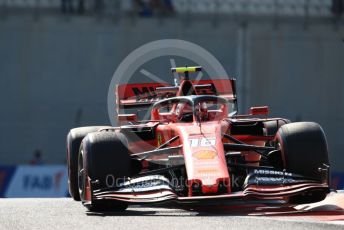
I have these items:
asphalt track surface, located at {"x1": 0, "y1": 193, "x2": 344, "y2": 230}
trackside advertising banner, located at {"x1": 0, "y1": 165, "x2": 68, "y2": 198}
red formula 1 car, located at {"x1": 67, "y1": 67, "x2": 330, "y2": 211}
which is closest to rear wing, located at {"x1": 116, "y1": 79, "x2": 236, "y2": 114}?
red formula 1 car, located at {"x1": 67, "y1": 67, "x2": 330, "y2": 211}

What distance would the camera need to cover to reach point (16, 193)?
23297 millimetres

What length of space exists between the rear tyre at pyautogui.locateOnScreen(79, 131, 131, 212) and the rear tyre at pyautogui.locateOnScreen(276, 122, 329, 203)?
1.81 m

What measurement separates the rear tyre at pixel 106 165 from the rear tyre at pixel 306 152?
1807 mm

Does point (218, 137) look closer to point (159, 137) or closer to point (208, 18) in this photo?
point (159, 137)

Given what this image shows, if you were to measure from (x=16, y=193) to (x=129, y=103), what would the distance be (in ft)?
33.5

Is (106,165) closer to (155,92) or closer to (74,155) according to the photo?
(74,155)

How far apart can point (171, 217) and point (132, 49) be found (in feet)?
68.0

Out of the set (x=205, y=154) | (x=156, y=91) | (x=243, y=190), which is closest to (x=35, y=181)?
(x=156, y=91)

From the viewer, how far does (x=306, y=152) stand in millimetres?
11141

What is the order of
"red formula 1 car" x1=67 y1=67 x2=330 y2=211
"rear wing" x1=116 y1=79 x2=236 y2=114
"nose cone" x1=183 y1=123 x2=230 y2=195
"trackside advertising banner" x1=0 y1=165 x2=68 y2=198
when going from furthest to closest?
1. "trackside advertising banner" x1=0 y1=165 x2=68 y2=198
2. "rear wing" x1=116 y1=79 x2=236 y2=114
3. "red formula 1 car" x1=67 y1=67 x2=330 y2=211
4. "nose cone" x1=183 y1=123 x2=230 y2=195

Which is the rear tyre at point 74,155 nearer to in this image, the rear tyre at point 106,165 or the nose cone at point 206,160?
the rear tyre at point 106,165

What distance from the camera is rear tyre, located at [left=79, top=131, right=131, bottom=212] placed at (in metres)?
10.9

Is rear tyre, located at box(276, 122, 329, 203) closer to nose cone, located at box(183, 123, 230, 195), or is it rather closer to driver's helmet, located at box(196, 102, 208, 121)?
nose cone, located at box(183, 123, 230, 195)

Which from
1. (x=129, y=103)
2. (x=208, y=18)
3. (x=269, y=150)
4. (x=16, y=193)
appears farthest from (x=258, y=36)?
(x=269, y=150)
